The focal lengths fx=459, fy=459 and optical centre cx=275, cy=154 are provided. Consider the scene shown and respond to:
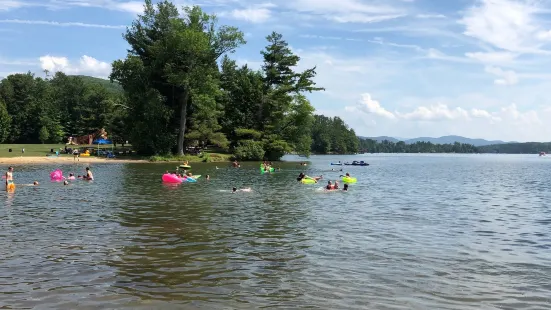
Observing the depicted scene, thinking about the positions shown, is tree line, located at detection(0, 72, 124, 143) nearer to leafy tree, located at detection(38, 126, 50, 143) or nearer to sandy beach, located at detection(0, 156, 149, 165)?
leafy tree, located at detection(38, 126, 50, 143)

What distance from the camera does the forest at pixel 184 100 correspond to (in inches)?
2751

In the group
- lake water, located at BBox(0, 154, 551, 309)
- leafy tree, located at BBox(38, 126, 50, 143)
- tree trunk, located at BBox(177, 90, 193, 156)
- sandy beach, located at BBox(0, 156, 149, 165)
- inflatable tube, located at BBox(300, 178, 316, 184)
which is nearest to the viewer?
lake water, located at BBox(0, 154, 551, 309)

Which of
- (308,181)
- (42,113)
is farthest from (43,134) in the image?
(308,181)

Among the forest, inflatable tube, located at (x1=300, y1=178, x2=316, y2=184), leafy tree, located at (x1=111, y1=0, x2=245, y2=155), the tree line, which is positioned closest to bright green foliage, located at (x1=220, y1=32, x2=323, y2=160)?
the forest

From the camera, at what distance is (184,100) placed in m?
72.4

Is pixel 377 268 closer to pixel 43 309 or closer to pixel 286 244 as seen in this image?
pixel 286 244

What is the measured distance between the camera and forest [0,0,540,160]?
69.9 m

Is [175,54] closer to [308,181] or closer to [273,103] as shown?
[273,103]

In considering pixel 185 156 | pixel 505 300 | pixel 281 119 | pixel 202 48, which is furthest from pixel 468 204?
pixel 281 119

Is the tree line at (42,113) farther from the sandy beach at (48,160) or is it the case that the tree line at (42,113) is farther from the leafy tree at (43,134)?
the sandy beach at (48,160)

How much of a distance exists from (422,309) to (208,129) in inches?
2729

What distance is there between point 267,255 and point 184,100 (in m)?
61.3

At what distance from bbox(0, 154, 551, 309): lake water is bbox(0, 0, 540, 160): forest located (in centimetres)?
4494

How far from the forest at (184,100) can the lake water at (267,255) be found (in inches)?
1769
